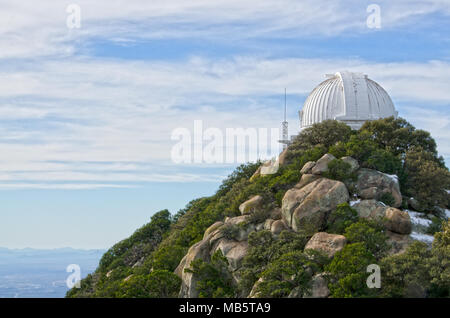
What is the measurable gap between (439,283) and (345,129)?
20.3 m

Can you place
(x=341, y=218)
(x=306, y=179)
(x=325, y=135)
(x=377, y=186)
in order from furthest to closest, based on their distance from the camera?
1. (x=325, y=135)
2. (x=377, y=186)
3. (x=306, y=179)
4. (x=341, y=218)

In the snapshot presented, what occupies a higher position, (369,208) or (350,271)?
(369,208)

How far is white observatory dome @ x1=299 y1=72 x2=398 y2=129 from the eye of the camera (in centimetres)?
5381

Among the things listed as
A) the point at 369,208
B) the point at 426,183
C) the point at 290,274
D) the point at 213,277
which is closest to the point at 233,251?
the point at 213,277

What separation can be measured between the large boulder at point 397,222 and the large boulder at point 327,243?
4196 millimetres

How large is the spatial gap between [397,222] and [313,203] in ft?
18.4

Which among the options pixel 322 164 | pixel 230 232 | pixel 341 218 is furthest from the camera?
pixel 322 164

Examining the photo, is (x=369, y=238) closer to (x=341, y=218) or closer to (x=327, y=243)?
(x=327, y=243)

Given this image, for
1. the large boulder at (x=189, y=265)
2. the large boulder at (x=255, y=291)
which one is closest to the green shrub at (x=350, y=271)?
the large boulder at (x=255, y=291)

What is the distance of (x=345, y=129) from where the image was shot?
4862 centimetres

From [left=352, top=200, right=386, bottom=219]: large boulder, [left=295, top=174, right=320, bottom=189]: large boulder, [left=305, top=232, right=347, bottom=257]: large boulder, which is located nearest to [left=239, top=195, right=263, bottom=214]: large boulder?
[left=295, top=174, right=320, bottom=189]: large boulder

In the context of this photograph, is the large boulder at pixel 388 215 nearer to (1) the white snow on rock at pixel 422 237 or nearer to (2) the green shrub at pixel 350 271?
(1) the white snow on rock at pixel 422 237

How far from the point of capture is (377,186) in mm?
41125
